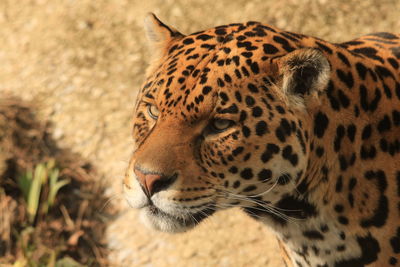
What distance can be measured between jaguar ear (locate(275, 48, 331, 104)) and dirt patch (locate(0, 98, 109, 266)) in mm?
3522

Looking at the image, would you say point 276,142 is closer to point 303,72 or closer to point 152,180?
point 303,72

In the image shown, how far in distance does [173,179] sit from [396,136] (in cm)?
120

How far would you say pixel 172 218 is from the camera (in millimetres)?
3393

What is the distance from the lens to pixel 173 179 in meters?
3.21

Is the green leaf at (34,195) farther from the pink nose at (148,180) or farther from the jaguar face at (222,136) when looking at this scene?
the pink nose at (148,180)

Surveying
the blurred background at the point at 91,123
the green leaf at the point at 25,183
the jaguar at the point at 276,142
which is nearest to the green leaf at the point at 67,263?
the blurred background at the point at 91,123

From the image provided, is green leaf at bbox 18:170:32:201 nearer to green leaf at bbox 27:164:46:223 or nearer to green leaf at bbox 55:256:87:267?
green leaf at bbox 27:164:46:223

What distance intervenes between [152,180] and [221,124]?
16.8 inches

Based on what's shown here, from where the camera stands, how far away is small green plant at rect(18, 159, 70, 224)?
20.5 ft

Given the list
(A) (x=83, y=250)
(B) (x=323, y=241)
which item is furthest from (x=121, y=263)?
(B) (x=323, y=241)

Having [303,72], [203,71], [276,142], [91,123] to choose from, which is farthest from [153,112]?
[91,123]

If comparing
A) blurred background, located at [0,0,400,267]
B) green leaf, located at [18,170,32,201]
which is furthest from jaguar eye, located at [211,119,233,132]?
green leaf, located at [18,170,32,201]

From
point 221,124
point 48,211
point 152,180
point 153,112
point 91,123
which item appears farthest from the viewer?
point 91,123

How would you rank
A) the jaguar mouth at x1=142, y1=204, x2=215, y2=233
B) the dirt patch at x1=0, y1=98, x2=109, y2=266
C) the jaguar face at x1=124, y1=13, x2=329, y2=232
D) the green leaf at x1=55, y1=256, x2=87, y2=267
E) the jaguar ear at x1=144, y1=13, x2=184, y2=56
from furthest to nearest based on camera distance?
the dirt patch at x1=0, y1=98, x2=109, y2=266 → the green leaf at x1=55, y1=256, x2=87, y2=267 → the jaguar ear at x1=144, y1=13, x2=184, y2=56 → the jaguar mouth at x1=142, y1=204, x2=215, y2=233 → the jaguar face at x1=124, y1=13, x2=329, y2=232
